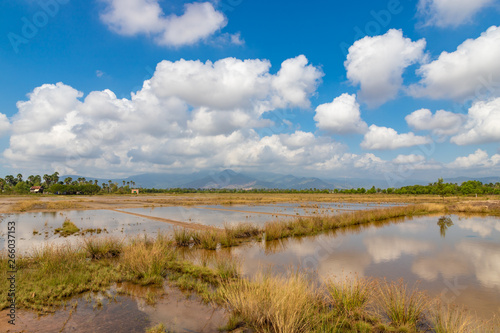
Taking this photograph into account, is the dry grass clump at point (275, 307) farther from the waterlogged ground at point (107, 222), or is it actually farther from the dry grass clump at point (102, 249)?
the waterlogged ground at point (107, 222)

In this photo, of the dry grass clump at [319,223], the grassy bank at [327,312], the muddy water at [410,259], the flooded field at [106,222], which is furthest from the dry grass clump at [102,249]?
the dry grass clump at [319,223]

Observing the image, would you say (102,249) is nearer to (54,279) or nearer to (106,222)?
(54,279)

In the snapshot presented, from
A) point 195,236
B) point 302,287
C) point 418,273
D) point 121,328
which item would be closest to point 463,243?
point 418,273

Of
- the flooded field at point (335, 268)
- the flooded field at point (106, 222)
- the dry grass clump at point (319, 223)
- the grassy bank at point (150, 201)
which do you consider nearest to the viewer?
the flooded field at point (335, 268)

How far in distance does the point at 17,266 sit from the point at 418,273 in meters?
16.7

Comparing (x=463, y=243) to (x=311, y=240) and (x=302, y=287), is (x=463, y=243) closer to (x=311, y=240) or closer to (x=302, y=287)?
(x=311, y=240)

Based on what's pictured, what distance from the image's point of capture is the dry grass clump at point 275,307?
541 centimetres

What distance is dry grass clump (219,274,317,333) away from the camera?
17.8 ft

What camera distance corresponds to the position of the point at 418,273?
10.8 metres

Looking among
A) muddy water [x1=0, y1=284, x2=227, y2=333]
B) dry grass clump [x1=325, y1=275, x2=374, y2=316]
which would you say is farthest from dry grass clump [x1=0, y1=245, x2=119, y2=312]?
dry grass clump [x1=325, y1=275, x2=374, y2=316]

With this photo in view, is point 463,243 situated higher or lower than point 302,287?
lower

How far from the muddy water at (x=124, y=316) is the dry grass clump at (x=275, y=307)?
800mm

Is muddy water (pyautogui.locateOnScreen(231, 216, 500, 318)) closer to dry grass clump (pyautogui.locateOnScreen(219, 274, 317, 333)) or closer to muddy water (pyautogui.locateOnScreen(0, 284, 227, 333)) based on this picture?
dry grass clump (pyautogui.locateOnScreen(219, 274, 317, 333))

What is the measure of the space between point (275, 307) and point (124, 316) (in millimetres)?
4323
